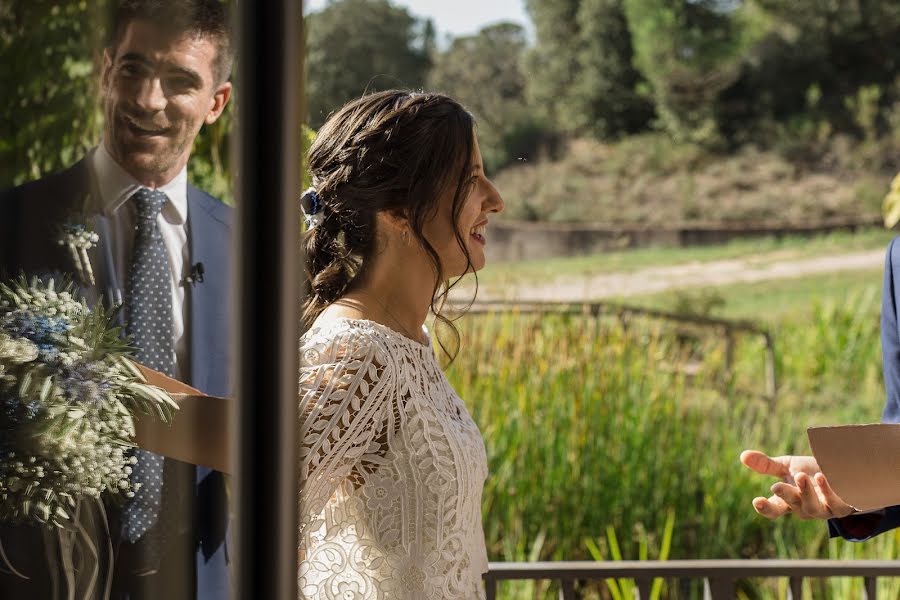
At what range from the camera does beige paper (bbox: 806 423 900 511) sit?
1132 mm

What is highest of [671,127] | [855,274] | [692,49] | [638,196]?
[692,49]

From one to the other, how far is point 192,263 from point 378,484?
0.61 m

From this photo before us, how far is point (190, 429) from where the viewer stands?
1.81 feet

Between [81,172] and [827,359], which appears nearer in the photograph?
[81,172]

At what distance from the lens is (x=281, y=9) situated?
0.47 meters

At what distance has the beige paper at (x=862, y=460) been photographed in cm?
113

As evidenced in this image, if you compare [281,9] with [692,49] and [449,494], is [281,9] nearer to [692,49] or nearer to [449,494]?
[449,494]

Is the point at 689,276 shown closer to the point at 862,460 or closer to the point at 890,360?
the point at 890,360

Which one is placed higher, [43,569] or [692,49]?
[692,49]

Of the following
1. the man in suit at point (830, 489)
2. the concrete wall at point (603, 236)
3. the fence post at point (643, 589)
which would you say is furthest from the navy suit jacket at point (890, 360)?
the concrete wall at point (603, 236)

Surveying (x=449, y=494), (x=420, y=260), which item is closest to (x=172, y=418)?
(x=449, y=494)

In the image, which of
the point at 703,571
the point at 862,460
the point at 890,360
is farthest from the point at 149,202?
the point at 703,571

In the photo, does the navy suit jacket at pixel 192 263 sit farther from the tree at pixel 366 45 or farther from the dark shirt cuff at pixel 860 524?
the tree at pixel 366 45

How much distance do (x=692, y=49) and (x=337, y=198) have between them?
7.43 metres
